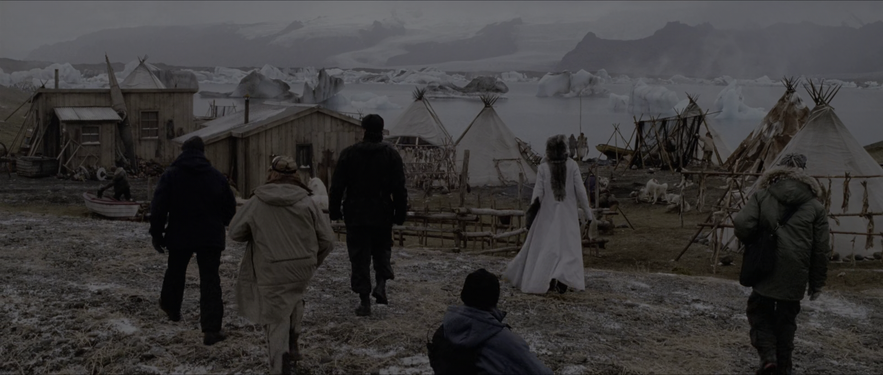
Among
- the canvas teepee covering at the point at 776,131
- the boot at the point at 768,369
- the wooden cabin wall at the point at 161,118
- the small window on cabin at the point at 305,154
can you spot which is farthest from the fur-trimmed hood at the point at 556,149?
the wooden cabin wall at the point at 161,118

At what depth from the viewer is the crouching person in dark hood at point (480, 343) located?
3.41m

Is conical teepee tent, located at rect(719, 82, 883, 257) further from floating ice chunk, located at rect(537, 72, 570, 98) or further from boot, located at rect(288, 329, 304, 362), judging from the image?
floating ice chunk, located at rect(537, 72, 570, 98)

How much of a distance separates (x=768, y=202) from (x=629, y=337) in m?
1.64

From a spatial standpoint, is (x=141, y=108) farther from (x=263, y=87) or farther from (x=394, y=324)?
(x=263, y=87)

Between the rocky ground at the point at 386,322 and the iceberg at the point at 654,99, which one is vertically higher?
the iceberg at the point at 654,99

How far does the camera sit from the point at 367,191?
230 inches

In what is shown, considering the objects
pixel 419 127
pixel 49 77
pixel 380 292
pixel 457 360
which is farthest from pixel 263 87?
pixel 457 360

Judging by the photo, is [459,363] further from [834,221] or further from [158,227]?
[834,221]

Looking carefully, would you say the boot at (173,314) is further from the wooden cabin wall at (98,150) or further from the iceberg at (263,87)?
the iceberg at (263,87)

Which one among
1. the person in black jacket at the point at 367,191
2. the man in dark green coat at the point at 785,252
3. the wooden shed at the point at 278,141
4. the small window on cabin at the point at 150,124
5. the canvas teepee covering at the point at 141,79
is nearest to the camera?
the man in dark green coat at the point at 785,252

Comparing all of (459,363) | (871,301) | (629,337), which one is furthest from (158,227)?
(871,301)

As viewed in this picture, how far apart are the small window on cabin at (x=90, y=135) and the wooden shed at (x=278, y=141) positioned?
164 inches

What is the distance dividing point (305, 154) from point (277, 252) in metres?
16.0

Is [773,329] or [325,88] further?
[325,88]
